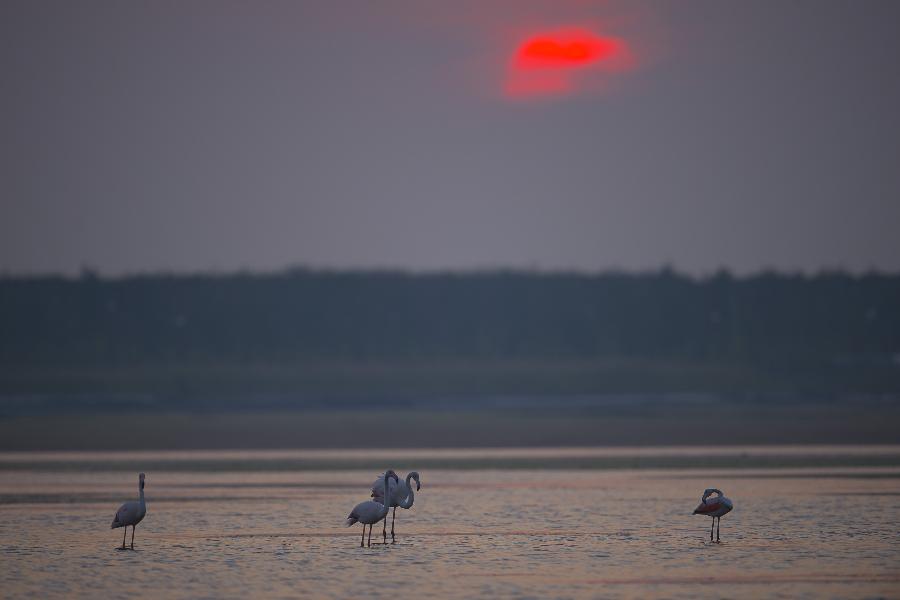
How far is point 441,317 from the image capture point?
117375mm

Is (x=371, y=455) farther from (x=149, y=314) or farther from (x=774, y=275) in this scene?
(x=774, y=275)

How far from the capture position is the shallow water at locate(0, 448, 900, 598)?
18.2 meters

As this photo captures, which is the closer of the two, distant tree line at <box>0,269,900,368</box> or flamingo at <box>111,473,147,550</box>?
flamingo at <box>111,473,147,550</box>

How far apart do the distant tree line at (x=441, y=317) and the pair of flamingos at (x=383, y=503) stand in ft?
250

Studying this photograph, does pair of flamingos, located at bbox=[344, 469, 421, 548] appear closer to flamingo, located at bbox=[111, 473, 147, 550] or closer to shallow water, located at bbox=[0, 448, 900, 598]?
shallow water, located at bbox=[0, 448, 900, 598]

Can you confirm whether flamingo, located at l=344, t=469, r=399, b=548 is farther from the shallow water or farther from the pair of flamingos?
A: the shallow water

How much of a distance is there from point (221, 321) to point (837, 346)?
49.4 meters

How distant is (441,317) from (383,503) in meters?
94.5

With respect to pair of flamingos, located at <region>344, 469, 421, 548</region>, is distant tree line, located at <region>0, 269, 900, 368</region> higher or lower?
higher

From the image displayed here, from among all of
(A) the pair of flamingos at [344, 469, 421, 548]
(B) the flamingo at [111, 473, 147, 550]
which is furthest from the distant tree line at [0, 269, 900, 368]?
(B) the flamingo at [111, 473, 147, 550]

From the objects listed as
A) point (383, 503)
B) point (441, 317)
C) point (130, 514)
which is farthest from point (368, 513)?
point (441, 317)

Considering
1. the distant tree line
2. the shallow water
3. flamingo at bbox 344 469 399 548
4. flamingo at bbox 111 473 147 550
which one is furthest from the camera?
the distant tree line

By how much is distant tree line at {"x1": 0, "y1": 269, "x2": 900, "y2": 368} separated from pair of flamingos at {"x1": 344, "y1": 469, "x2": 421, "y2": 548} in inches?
3004

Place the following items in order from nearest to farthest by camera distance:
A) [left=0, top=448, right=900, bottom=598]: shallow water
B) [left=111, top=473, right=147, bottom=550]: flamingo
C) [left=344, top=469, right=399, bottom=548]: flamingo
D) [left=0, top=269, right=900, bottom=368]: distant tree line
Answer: [left=0, top=448, right=900, bottom=598]: shallow water
[left=111, top=473, right=147, bottom=550]: flamingo
[left=344, top=469, right=399, bottom=548]: flamingo
[left=0, top=269, right=900, bottom=368]: distant tree line
